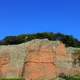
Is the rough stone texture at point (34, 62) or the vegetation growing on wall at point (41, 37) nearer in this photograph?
the rough stone texture at point (34, 62)

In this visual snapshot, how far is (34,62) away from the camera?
87.4 feet

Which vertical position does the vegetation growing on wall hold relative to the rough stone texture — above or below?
above

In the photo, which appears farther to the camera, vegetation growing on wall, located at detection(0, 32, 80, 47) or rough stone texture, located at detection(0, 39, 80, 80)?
vegetation growing on wall, located at detection(0, 32, 80, 47)

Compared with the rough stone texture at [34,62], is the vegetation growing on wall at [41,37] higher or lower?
higher

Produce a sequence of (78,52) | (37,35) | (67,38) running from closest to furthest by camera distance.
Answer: (78,52) → (67,38) → (37,35)

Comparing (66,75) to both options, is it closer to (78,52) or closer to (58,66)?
(58,66)

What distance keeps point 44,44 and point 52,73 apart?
2.01m

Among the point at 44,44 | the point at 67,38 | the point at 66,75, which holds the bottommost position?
the point at 66,75

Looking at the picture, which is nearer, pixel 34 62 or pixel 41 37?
pixel 34 62

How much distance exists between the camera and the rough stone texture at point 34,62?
26.5 meters

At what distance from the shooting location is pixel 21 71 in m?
26.7

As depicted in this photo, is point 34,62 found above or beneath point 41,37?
beneath

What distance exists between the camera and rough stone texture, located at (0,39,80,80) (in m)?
26.5

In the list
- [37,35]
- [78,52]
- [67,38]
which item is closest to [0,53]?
[78,52]
